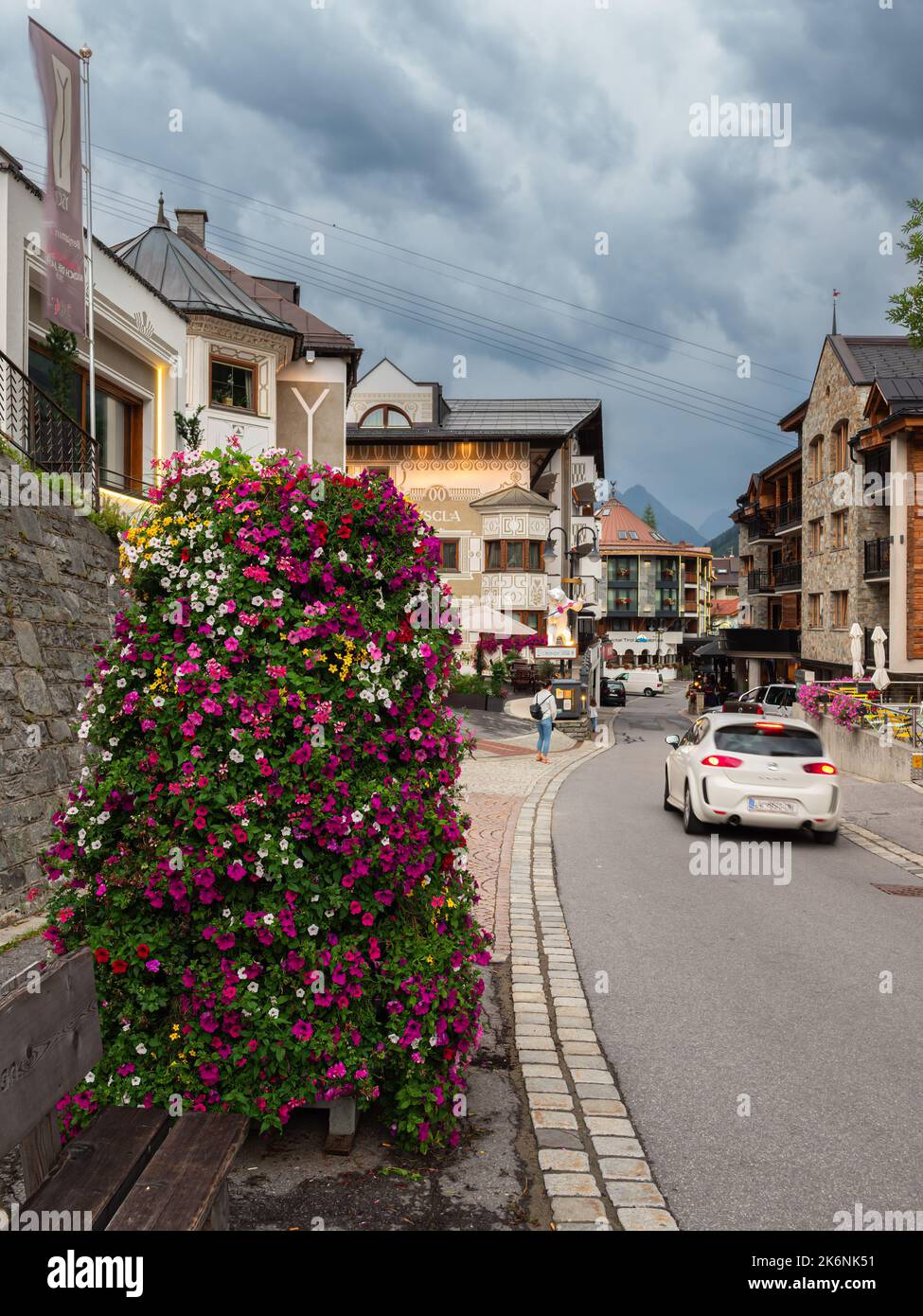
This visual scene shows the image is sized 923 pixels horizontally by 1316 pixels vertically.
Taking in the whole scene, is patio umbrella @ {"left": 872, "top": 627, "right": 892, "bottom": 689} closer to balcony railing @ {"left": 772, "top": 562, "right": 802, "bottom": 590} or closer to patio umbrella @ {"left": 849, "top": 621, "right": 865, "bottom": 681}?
patio umbrella @ {"left": 849, "top": 621, "right": 865, "bottom": 681}

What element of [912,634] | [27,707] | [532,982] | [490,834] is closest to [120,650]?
[532,982]

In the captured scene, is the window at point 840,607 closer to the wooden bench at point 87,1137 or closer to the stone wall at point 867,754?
the stone wall at point 867,754

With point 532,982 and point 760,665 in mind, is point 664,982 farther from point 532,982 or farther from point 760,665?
point 760,665

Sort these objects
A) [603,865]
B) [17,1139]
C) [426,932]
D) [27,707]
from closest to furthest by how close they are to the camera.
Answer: [17,1139]
[426,932]
[27,707]
[603,865]

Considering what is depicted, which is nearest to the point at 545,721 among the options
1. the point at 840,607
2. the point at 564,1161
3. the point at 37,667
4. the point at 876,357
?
the point at 37,667

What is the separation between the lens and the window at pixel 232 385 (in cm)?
2391

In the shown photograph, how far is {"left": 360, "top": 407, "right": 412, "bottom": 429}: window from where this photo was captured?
1897 inches

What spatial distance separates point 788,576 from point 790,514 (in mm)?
3182

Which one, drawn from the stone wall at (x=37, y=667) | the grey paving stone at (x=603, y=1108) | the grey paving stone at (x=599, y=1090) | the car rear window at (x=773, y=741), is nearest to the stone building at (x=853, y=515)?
the car rear window at (x=773, y=741)

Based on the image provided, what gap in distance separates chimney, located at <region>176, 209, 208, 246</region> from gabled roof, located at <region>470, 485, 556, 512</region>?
17.4 metres

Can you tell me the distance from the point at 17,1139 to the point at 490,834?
9.95m

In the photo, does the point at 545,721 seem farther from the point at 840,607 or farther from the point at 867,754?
the point at 840,607

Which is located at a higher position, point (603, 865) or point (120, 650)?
point (120, 650)

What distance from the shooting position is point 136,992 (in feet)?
12.5
